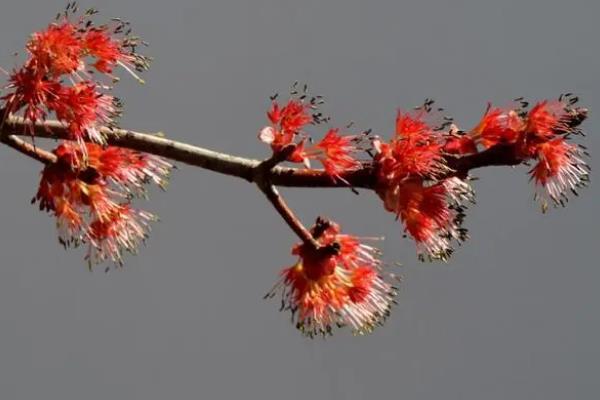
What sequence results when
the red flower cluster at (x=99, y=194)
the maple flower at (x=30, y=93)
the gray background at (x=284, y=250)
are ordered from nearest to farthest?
the maple flower at (x=30, y=93), the red flower cluster at (x=99, y=194), the gray background at (x=284, y=250)

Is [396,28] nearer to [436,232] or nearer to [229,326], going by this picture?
[229,326]

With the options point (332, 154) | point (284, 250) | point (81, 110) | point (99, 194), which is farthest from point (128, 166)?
point (284, 250)

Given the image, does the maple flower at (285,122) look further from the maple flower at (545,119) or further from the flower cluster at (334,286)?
the maple flower at (545,119)

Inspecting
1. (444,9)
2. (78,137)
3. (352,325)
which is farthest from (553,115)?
(444,9)

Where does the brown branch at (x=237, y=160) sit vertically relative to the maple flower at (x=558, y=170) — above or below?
above

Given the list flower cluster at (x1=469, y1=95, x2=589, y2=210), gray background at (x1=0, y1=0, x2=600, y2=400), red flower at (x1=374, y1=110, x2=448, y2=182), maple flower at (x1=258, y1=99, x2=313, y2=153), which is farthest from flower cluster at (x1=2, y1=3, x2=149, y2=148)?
gray background at (x1=0, y1=0, x2=600, y2=400)

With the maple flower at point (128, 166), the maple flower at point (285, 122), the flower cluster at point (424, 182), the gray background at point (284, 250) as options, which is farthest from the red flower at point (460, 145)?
the gray background at point (284, 250)
